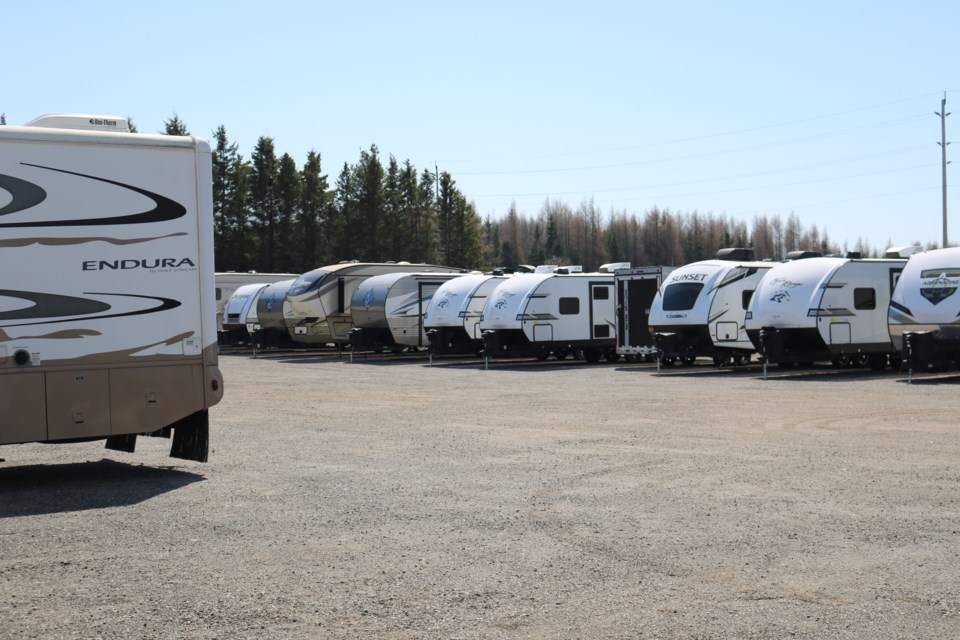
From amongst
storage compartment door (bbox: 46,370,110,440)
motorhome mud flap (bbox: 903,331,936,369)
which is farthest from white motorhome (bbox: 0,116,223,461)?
motorhome mud flap (bbox: 903,331,936,369)

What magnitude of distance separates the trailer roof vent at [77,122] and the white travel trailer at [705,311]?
17530 mm

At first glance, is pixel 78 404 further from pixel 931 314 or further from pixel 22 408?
pixel 931 314

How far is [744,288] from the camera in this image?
2688 cm

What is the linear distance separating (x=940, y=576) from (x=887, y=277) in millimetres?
20947

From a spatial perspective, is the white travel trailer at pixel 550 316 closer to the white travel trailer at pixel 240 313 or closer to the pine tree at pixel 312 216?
the white travel trailer at pixel 240 313

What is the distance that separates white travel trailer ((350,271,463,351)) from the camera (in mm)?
33531

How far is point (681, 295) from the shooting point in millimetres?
26703

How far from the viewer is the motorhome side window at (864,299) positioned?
25.3m

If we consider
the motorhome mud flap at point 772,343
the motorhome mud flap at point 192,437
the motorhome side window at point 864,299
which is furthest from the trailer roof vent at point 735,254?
the motorhome mud flap at point 192,437

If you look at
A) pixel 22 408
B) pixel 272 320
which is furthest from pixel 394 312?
pixel 22 408

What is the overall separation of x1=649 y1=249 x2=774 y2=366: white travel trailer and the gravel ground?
10782 mm

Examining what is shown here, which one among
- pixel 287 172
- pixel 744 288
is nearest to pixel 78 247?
pixel 744 288

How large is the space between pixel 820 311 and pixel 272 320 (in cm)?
2004

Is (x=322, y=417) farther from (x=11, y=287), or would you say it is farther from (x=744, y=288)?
(x=744, y=288)
